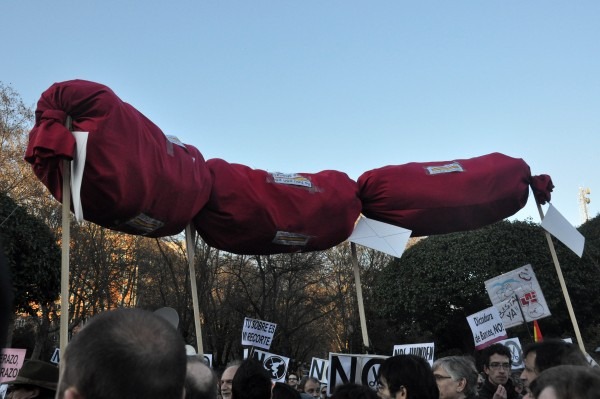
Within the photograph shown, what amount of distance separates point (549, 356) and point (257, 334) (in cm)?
537

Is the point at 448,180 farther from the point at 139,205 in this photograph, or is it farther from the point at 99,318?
the point at 99,318

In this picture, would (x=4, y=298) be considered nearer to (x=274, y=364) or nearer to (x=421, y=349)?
→ (x=421, y=349)

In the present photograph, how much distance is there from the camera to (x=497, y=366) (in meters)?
5.45

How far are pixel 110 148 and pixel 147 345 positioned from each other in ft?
8.96

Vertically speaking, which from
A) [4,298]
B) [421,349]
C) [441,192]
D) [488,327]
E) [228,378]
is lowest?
[228,378]

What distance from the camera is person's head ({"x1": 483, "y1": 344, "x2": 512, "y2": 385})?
544 cm

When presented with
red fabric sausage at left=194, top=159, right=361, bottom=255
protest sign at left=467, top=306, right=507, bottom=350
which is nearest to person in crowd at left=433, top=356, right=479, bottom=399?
red fabric sausage at left=194, top=159, right=361, bottom=255

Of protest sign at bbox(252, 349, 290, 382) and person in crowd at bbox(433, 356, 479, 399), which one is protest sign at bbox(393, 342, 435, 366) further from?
protest sign at bbox(252, 349, 290, 382)

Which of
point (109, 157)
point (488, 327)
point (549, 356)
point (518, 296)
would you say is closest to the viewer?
point (549, 356)

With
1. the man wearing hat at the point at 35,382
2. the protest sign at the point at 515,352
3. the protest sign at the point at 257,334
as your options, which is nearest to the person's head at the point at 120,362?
the man wearing hat at the point at 35,382

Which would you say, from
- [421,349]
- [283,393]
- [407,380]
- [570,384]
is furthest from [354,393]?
[421,349]

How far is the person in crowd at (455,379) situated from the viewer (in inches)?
171

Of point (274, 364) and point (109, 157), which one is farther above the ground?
point (109, 157)

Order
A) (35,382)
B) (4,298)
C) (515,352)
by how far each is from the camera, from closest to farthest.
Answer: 1. (4,298)
2. (35,382)
3. (515,352)
